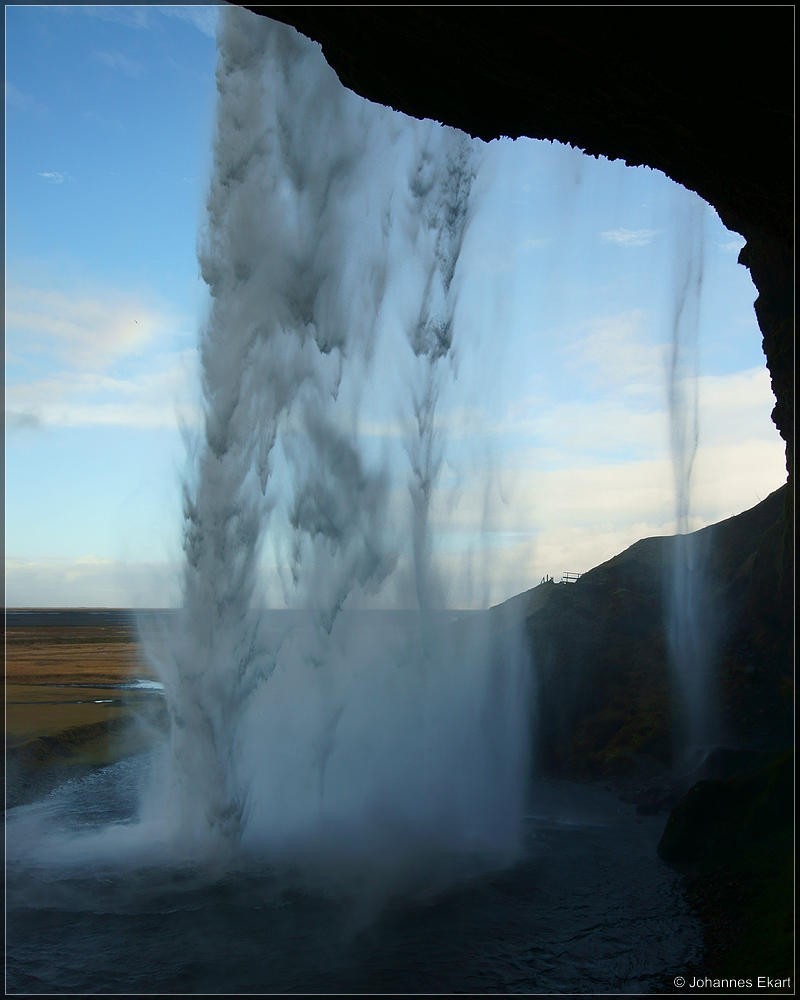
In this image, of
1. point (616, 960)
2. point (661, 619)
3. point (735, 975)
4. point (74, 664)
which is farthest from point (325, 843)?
point (74, 664)

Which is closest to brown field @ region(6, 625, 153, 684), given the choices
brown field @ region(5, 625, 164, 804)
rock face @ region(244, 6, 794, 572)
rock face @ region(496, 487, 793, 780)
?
brown field @ region(5, 625, 164, 804)

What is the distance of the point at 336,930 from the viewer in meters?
10.8

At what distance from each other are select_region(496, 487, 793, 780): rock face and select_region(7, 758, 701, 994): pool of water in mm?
6950

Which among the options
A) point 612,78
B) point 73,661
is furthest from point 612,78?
point 73,661

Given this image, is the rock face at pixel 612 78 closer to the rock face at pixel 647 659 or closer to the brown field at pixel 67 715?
the rock face at pixel 647 659

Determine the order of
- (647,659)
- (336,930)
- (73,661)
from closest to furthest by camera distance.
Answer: (336,930) → (647,659) → (73,661)

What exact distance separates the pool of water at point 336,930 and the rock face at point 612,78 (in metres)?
13.5

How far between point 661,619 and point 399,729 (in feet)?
47.6

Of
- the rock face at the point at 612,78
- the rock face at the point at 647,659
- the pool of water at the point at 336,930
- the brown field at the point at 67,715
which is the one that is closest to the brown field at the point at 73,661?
the brown field at the point at 67,715

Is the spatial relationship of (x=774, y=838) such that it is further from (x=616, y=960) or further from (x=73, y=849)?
(x=73, y=849)

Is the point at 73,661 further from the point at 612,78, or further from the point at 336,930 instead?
the point at 612,78

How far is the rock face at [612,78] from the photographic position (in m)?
7.46

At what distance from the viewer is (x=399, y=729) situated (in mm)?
22109

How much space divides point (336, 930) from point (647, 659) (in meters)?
19.8
